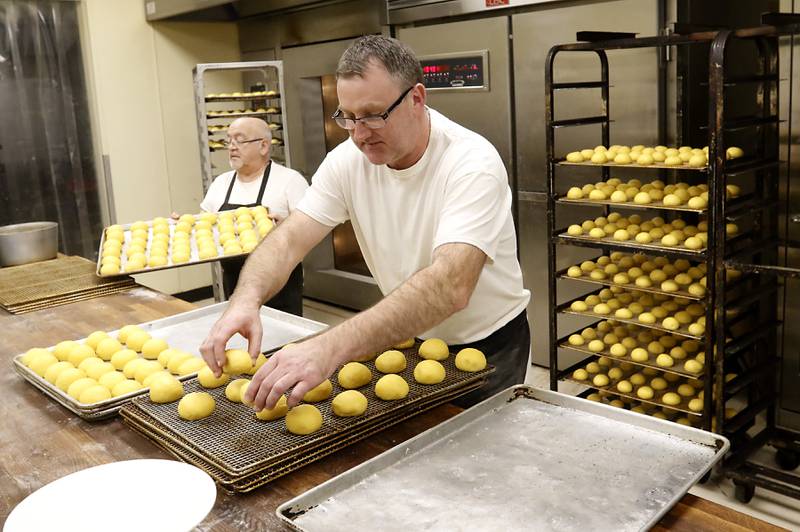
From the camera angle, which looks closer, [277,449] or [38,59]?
[277,449]

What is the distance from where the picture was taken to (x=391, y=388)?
158 cm

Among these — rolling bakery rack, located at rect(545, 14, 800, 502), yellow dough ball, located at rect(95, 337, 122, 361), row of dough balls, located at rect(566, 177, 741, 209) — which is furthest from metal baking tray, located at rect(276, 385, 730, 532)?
row of dough balls, located at rect(566, 177, 741, 209)

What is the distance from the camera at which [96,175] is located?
5.83m

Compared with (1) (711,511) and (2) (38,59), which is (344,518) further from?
(2) (38,59)

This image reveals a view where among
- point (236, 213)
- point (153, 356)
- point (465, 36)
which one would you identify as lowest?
point (153, 356)

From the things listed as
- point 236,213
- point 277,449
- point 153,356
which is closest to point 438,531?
point 277,449

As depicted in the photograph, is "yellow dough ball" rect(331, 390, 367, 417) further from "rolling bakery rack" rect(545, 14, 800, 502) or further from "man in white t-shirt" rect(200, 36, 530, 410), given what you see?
"rolling bakery rack" rect(545, 14, 800, 502)

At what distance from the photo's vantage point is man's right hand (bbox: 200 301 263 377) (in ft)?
5.44

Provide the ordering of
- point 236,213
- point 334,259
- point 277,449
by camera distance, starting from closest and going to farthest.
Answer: point 277,449, point 236,213, point 334,259

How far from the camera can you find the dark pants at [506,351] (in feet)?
6.91

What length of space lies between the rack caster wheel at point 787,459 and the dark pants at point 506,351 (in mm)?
1433

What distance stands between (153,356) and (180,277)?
4.22 meters

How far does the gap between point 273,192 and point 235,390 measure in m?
2.34

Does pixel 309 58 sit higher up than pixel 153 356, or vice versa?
pixel 309 58
